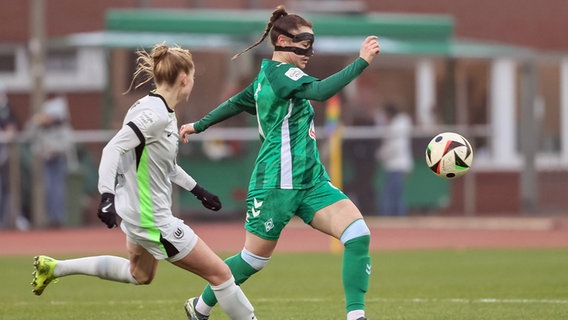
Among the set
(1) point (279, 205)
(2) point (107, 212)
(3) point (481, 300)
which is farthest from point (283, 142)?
(3) point (481, 300)

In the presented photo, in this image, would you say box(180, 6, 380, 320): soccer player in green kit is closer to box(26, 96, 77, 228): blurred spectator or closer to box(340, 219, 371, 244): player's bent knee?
box(340, 219, 371, 244): player's bent knee

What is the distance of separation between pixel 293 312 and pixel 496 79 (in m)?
16.6

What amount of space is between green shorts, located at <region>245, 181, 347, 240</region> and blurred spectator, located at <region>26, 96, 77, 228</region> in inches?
547

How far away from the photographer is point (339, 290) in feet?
39.6

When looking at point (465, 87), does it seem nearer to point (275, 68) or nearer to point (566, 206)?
point (566, 206)

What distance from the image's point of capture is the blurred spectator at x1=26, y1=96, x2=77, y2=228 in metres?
21.9

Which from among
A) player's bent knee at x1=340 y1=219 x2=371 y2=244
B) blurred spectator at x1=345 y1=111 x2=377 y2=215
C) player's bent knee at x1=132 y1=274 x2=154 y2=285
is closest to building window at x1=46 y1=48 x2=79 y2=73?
blurred spectator at x1=345 y1=111 x2=377 y2=215

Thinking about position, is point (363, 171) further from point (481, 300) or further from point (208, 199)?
point (208, 199)

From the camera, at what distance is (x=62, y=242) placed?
1923cm

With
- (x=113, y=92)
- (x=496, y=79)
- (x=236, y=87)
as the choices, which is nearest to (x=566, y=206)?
(x=496, y=79)

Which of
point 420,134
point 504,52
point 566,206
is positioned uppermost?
point 504,52

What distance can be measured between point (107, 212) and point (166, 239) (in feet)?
1.91

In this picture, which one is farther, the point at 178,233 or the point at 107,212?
the point at 178,233

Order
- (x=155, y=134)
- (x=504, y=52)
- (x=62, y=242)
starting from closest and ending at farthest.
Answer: (x=155, y=134), (x=62, y=242), (x=504, y=52)
